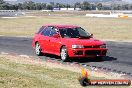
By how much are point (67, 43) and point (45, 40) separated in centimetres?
209

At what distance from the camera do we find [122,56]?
64.8 ft

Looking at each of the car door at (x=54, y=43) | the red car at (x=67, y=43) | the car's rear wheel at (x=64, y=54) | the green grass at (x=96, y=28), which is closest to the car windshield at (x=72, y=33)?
the red car at (x=67, y=43)

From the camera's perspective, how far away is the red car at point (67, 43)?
17.6 meters

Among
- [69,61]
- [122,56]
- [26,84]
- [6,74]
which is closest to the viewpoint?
[26,84]

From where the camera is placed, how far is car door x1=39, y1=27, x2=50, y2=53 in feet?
64.0

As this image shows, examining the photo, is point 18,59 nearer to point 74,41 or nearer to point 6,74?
point 74,41

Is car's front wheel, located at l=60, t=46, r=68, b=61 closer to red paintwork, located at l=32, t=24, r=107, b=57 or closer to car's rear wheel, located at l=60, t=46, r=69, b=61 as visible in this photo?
car's rear wheel, located at l=60, t=46, r=69, b=61

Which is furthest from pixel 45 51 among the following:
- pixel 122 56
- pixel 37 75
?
pixel 37 75

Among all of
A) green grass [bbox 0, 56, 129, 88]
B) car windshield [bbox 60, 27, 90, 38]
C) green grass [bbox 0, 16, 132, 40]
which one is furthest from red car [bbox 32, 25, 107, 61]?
green grass [bbox 0, 16, 132, 40]

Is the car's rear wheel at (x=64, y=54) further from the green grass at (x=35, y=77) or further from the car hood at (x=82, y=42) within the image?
the green grass at (x=35, y=77)

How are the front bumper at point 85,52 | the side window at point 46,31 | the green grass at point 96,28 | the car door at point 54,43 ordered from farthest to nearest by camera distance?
the green grass at point 96,28
the side window at point 46,31
the car door at point 54,43
the front bumper at point 85,52

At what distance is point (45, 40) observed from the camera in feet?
64.5

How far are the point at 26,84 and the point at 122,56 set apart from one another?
920 cm

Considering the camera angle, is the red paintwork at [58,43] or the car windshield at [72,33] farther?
the car windshield at [72,33]
